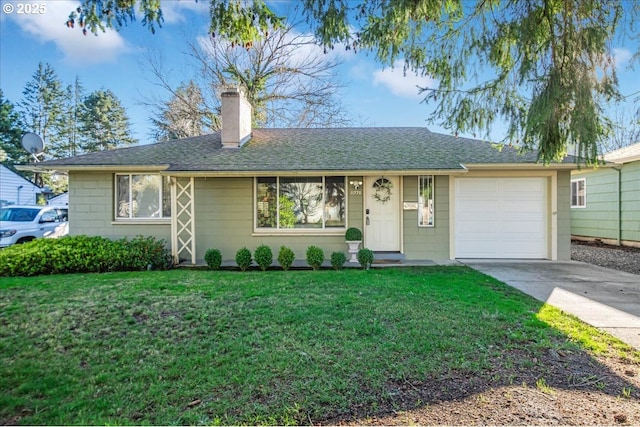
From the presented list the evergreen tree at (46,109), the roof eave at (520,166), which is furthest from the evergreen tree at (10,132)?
the roof eave at (520,166)

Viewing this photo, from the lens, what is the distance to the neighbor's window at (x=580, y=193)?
44.0 feet

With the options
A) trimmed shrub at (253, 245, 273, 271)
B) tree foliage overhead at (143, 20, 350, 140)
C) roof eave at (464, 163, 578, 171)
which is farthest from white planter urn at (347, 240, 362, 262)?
tree foliage overhead at (143, 20, 350, 140)

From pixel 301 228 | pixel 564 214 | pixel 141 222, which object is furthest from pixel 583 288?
pixel 141 222

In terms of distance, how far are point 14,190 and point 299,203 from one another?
68.1 feet

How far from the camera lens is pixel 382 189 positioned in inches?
351

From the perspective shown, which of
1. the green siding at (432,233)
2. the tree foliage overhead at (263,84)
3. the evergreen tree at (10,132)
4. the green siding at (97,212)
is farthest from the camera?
the evergreen tree at (10,132)

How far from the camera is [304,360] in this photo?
3.05 meters

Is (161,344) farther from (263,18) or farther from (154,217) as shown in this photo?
(154,217)

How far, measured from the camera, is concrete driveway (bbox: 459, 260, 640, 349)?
4191mm

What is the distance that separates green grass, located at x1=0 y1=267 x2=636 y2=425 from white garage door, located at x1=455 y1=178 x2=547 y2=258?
134 inches

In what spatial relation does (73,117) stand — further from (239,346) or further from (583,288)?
(583,288)

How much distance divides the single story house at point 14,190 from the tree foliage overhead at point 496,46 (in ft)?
69.6

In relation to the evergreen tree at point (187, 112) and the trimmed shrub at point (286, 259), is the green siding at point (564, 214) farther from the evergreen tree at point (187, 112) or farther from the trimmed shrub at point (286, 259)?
the evergreen tree at point (187, 112)

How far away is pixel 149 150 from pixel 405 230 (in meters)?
7.58
